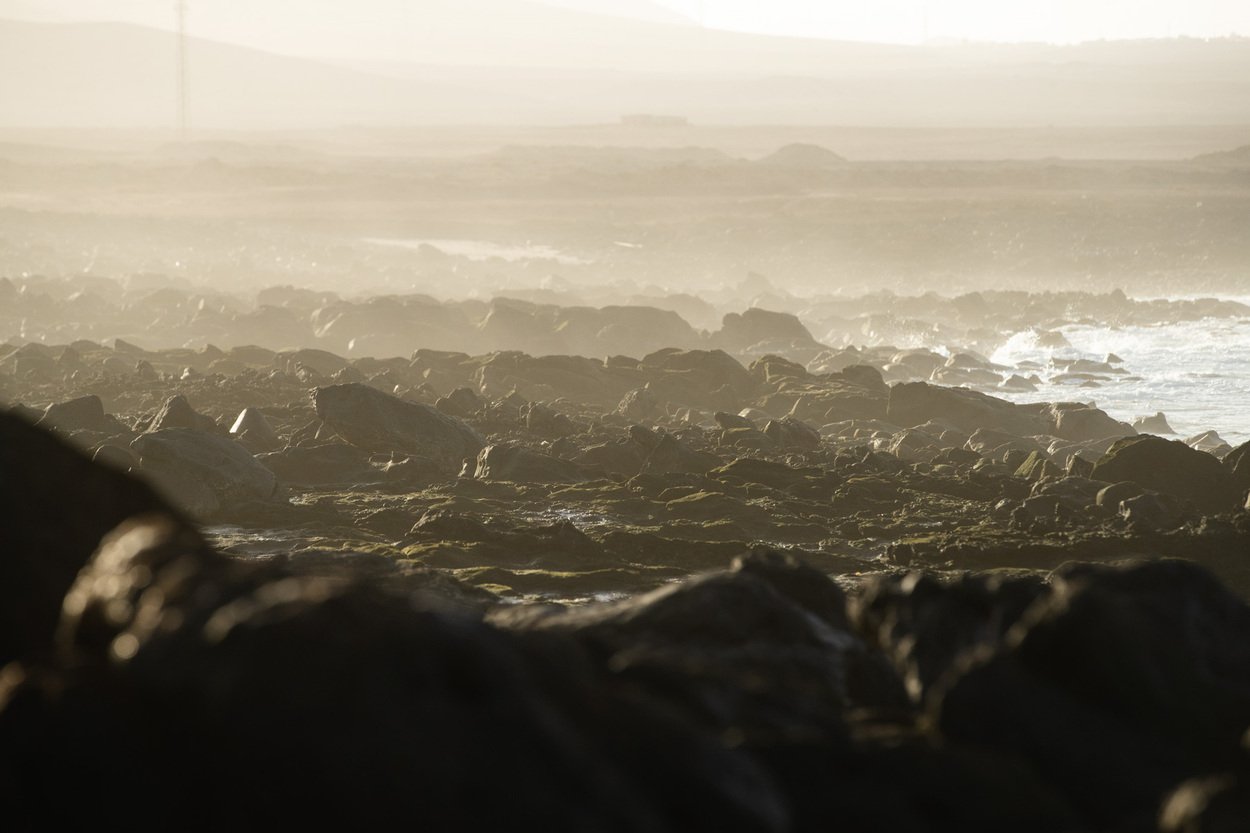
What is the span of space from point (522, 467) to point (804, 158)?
79.9 meters

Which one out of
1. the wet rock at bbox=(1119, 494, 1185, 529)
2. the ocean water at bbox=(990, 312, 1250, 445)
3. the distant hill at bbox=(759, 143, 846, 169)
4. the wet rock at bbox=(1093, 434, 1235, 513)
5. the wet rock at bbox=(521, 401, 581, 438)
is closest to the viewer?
the wet rock at bbox=(1119, 494, 1185, 529)

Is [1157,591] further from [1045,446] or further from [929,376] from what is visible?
[929,376]

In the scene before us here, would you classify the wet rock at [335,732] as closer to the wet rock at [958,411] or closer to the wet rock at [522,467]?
the wet rock at [522,467]

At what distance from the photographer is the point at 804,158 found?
97.1 meters

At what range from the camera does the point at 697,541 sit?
55.3 feet

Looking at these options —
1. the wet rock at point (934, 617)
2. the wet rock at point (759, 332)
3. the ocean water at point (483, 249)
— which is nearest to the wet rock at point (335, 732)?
the wet rock at point (934, 617)

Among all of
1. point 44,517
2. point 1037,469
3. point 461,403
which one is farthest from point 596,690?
point 461,403

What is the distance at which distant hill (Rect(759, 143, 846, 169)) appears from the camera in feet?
305

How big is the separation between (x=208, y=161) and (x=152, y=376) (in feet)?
223

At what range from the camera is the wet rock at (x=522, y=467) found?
792 inches

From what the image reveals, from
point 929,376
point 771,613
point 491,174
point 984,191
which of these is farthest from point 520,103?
point 771,613

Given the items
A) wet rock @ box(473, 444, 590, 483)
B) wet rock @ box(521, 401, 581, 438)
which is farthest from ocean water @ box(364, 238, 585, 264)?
wet rock @ box(473, 444, 590, 483)

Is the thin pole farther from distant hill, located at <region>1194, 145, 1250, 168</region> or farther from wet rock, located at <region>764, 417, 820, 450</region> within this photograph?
wet rock, located at <region>764, 417, 820, 450</region>

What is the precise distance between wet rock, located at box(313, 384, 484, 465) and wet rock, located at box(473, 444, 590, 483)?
0.79 metres
